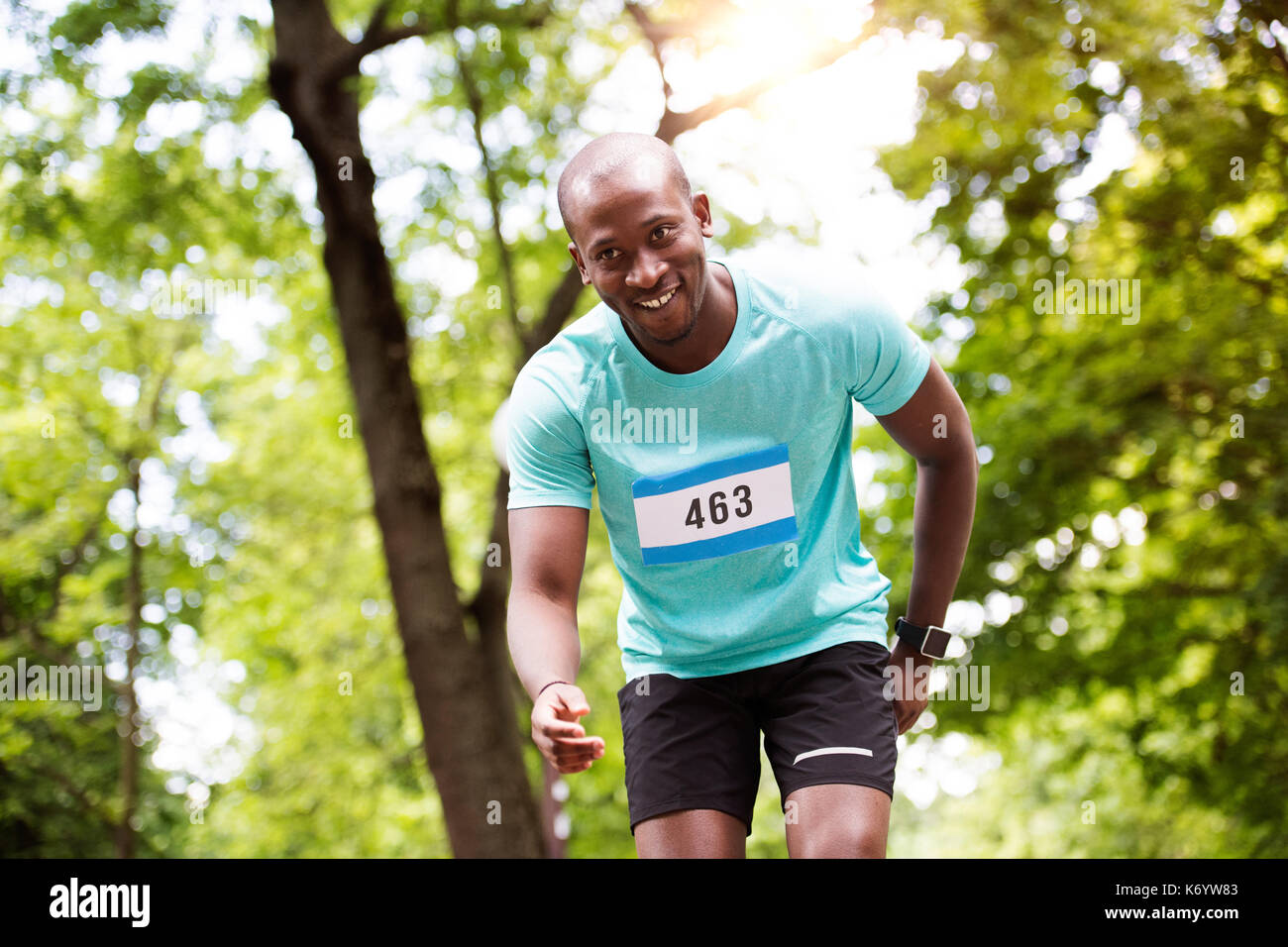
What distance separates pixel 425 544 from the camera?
7547 millimetres

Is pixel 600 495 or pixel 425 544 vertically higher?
pixel 425 544

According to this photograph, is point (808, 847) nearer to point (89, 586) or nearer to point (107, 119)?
point (107, 119)

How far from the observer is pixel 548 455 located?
256 centimetres

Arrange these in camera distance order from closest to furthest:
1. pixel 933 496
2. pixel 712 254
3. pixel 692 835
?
1. pixel 692 835
2. pixel 933 496
3. pixel 712 254

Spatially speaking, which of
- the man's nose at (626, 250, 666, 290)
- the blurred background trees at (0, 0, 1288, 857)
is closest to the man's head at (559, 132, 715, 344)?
the man's nose at (626, 250, 666, 290)

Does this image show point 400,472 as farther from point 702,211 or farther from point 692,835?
point 692,835

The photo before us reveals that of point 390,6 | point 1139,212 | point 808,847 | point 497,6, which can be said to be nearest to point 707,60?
point 497,6

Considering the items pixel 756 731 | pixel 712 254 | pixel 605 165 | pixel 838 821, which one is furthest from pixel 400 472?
pixel 838 821

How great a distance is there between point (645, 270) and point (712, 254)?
11.2 ft

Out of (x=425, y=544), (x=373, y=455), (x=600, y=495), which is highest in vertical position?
(x=373, y=455)

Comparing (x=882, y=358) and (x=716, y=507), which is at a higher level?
(x=882, y=358)

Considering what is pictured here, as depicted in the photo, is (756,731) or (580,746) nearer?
(580,746)

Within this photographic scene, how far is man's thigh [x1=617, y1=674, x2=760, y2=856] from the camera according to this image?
8.23ft
